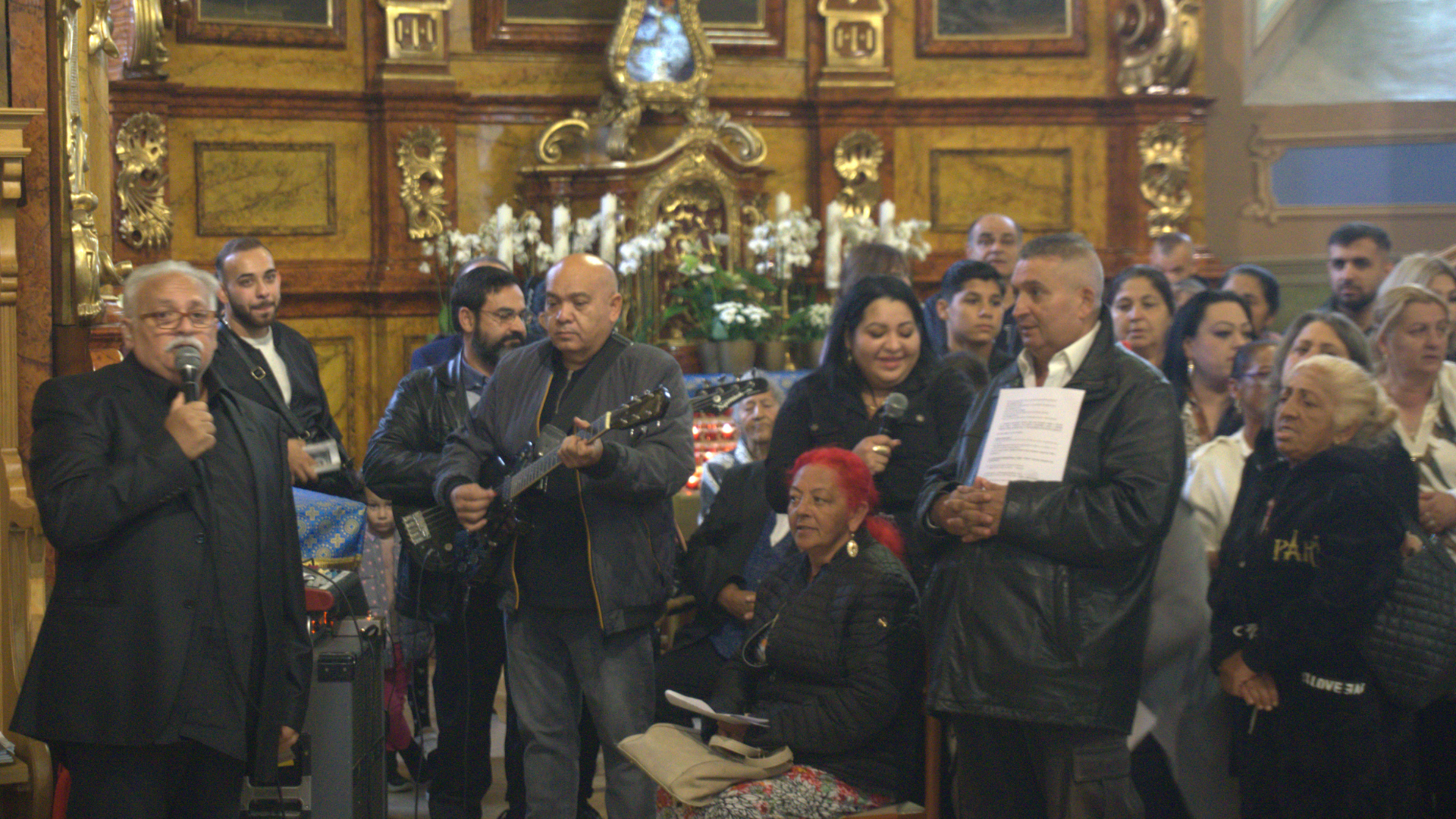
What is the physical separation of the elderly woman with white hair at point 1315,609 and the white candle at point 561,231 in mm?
4420

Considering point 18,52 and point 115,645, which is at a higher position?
point 18,52

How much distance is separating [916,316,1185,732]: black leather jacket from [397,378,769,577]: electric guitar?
35.7 inches

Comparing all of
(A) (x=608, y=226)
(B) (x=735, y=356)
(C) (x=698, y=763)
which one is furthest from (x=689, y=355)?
(C) (x=698, y=763)

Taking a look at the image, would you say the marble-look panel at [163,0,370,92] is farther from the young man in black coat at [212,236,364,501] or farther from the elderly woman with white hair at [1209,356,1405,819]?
the elderly woman with white hair at [1209,356,1405,819]

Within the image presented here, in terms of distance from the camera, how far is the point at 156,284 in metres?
3.22

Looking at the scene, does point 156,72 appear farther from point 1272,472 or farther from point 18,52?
point 1272,472

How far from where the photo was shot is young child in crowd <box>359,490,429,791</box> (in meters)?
4.80

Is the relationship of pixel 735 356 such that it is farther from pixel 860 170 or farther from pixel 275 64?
pixel 275 64

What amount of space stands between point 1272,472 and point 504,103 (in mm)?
5477

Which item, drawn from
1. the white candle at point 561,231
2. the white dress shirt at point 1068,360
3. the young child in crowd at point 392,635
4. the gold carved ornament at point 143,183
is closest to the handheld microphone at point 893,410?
the white dress shirt at point 1068,360

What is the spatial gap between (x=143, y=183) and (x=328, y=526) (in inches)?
149

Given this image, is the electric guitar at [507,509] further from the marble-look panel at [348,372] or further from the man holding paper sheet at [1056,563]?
the marble-look panel at [348,372]

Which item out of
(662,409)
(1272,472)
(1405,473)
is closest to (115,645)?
(662,409)

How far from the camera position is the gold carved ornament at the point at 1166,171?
8391 millimetres
